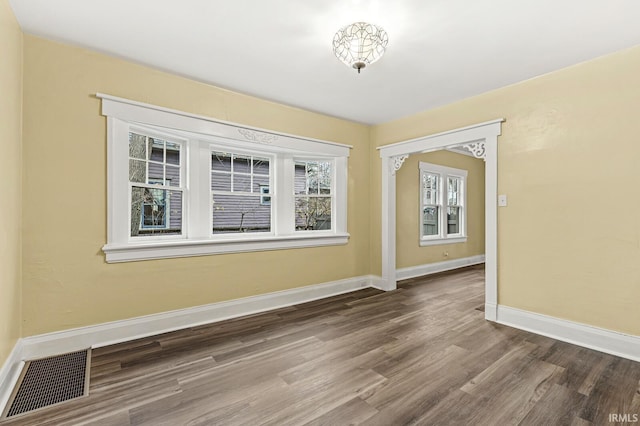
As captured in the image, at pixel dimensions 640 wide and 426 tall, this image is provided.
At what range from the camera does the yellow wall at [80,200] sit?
7.98 ft

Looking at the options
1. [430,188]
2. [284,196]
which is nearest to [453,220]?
[430,188]

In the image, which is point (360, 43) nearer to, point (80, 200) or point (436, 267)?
point (80, 200)

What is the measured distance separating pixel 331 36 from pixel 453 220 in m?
5.33

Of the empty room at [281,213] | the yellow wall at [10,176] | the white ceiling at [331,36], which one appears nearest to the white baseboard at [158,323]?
the empty room at [281,213]

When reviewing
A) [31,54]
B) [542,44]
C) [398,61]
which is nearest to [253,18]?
[398,61]

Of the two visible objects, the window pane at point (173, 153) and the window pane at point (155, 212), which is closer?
the window pane at point (155, 212)

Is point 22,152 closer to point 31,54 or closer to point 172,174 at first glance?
point 31,54

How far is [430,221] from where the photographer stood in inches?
242

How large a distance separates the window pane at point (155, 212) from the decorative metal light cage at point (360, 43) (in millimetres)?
2262

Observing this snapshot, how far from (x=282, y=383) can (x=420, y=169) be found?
4.72 meters

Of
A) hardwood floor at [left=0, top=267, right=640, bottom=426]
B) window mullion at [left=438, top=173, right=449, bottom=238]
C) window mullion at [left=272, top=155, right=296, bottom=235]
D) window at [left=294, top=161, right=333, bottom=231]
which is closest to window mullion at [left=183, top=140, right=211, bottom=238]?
window mullion at [left=272, top=155, right=296, bottom=235]

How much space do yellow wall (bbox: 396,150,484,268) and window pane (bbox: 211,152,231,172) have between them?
9.89ft

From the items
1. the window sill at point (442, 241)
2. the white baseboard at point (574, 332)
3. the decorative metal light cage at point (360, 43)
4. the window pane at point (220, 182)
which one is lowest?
the white baseboard at point (574, 332)

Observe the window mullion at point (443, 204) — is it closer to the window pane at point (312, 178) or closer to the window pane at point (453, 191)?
the window pane at point (453, 191)
